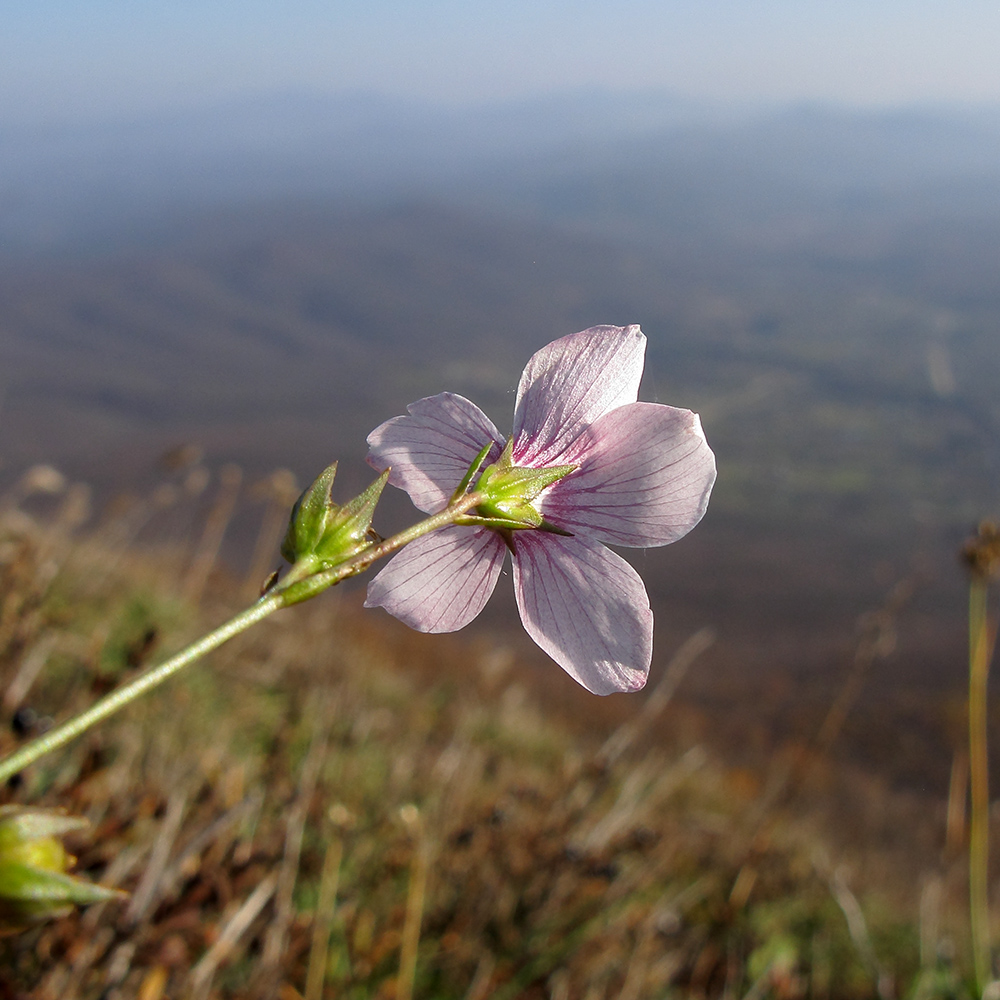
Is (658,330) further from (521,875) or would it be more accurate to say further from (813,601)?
(521,875)

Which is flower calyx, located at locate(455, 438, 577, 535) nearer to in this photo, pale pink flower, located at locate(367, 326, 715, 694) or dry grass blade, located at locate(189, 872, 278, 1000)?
pale pink flower, located at locate(367, 326, 715, 694)

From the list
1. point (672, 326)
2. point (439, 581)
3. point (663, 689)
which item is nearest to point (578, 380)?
point (439, 581)

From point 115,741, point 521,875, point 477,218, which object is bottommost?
point 521,875

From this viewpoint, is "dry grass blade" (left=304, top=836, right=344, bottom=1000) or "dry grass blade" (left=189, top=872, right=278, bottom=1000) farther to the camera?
"dry grass blade" (left=304, top=836, right=344, bottom=1000)

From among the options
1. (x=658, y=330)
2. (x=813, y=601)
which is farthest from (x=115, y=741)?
(x=658, y=330)

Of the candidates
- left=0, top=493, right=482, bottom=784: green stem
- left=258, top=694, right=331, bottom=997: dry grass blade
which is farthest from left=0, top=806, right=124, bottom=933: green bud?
left=258, top=694, right=331, bottom=997: dry grass blade

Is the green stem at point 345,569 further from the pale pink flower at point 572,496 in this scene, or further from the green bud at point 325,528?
the pale pink flower at point 572,496

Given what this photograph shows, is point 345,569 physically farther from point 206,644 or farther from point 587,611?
point 587,611
